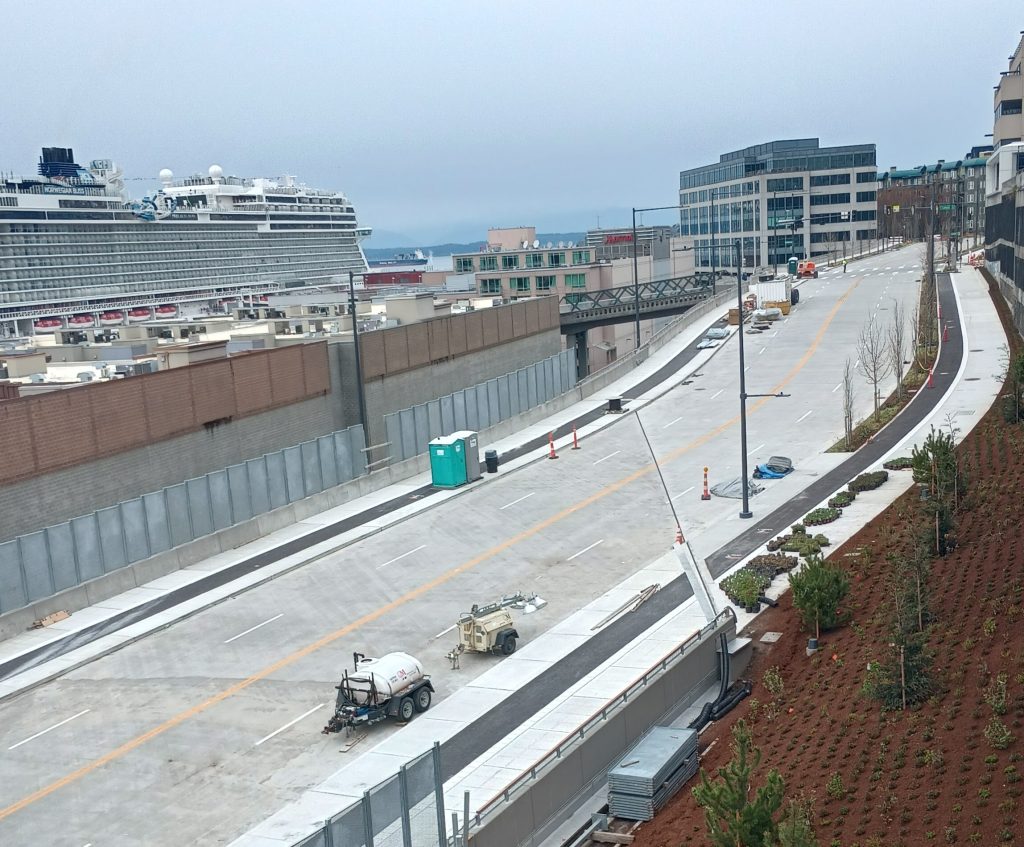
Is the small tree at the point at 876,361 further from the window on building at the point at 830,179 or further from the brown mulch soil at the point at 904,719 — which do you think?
the window on building at the point at 830,179

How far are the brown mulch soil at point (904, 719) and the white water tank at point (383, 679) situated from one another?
6627 millimetres

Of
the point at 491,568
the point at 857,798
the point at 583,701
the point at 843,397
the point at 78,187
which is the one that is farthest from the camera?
the point at 78,187

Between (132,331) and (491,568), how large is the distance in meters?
41.2

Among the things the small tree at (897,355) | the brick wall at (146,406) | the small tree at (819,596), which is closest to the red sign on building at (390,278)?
the small tree at (897,355)

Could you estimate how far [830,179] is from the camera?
152 metres

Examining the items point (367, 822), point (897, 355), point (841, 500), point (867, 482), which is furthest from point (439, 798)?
point (897, 355)

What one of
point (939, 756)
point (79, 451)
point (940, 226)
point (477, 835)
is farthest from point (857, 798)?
point (940, 226)

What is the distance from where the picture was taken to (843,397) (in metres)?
57.9

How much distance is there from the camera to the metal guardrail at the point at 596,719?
19.4 m

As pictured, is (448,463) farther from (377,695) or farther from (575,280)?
(575,280)

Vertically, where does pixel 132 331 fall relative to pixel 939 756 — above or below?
above

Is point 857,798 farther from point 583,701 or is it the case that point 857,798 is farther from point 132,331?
point 132,331

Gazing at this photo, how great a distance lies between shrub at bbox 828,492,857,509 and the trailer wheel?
17740mm

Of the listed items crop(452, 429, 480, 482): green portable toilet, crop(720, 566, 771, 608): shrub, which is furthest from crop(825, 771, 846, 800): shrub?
crop(452, 429, 480, 482): green portable toilet
